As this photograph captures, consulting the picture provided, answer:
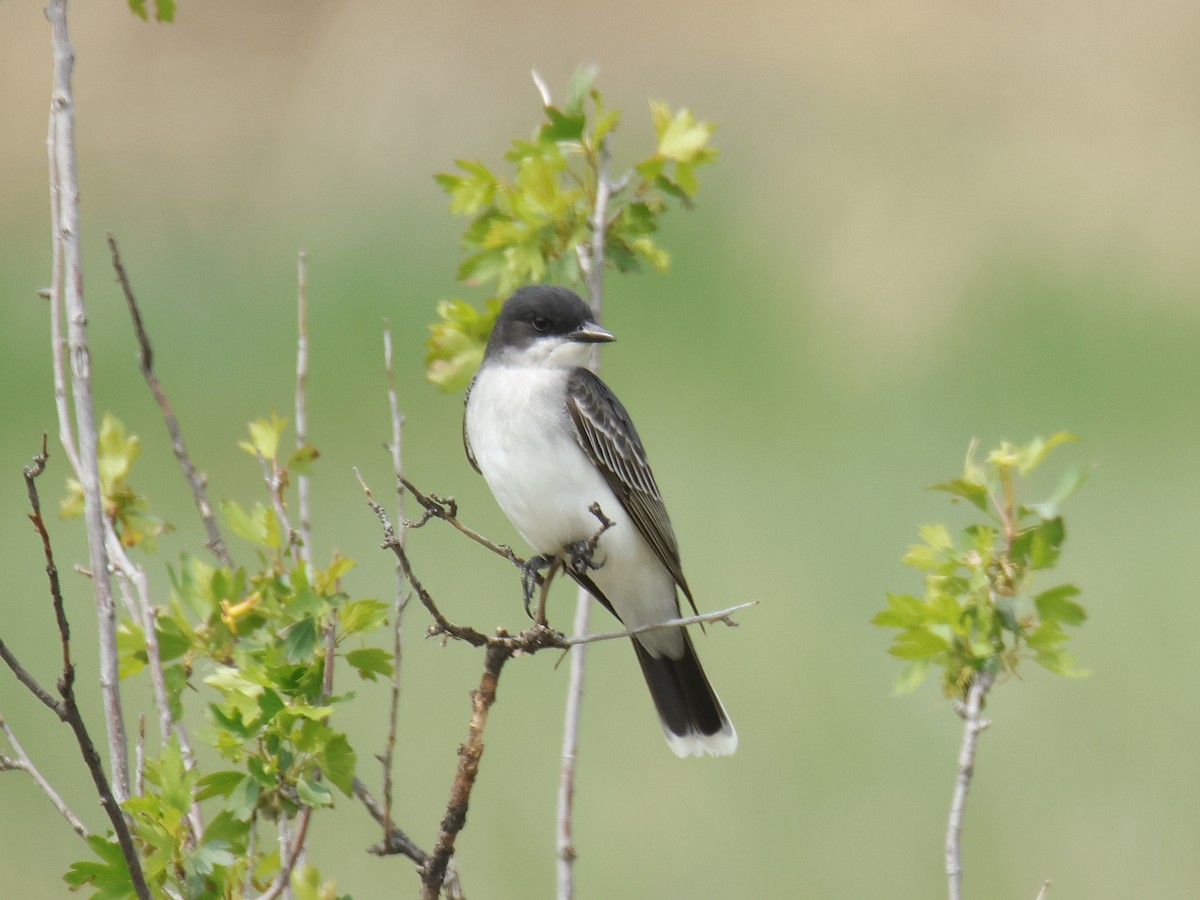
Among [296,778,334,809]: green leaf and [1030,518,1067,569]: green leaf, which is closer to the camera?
[296,778,334,809]: green leaf

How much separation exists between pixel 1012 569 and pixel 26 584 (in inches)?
190

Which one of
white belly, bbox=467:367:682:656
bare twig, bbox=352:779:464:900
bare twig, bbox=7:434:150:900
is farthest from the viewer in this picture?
white belly, bbox=467:367:682:656

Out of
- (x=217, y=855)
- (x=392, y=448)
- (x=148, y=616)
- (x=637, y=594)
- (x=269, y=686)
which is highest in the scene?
(x=637, y=594)

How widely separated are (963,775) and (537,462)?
1660 mm

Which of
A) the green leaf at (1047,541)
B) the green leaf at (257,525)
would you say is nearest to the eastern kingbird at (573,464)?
the green leaf at (257,525)

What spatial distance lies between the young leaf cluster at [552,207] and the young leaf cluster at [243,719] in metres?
0.81

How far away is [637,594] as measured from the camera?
3.96m

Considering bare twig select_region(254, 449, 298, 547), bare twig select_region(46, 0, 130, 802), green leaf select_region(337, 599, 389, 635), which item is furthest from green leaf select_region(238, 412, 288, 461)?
green leaf select_region(337, 599, 389, 635)

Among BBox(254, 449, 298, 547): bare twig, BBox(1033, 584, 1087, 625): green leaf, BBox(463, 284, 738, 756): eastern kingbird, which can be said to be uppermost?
BBox(463, 284, 738, 756): eastern kingbird

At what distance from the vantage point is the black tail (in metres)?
3.89

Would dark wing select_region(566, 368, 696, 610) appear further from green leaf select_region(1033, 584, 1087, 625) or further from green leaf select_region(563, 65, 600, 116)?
green leaf select_region(1033, 584, 1087, 625)

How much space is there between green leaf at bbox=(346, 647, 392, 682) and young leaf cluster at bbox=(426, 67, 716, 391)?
89 cm

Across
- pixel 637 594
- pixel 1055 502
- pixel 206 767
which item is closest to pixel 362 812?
pixel 206 767

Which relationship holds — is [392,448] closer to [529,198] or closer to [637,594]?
[529,198]
